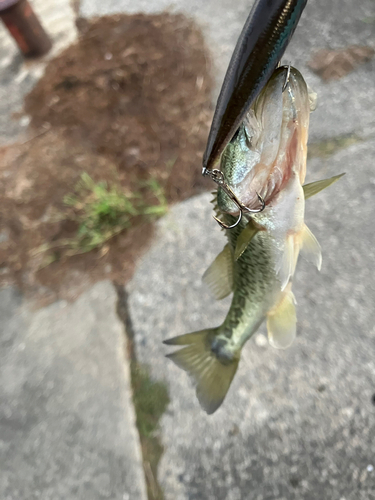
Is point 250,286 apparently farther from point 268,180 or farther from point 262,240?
point 268,180

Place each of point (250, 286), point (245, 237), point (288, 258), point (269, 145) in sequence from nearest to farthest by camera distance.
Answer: point (269, 145) → point (245, 237) → point (288, 258) → point (250, 286)

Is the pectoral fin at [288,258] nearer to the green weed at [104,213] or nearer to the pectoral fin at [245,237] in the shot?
the pectoral fin at [245,237]

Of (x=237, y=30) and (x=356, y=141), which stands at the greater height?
(x=237, y=30)

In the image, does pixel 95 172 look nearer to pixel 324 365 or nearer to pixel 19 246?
pixel 19 246

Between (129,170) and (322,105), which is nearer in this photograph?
(322,105)

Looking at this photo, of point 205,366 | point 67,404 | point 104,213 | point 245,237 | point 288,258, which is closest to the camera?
point 245,237

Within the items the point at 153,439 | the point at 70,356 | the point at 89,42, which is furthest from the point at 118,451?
the point at 89,42

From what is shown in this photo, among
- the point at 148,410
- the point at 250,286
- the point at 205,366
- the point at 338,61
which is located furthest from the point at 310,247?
the point at 338,61

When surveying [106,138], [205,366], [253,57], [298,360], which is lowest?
[298,360]

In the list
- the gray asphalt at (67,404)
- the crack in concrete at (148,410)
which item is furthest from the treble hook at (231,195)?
the gray asphalt at (67,404)
